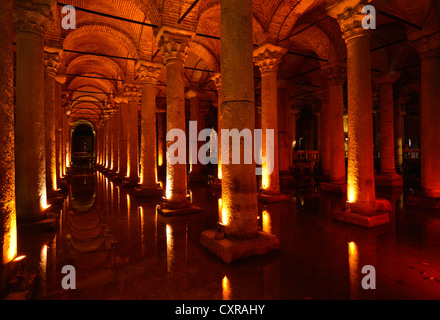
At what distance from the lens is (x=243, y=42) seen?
453cm

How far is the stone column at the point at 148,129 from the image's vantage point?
9844mm

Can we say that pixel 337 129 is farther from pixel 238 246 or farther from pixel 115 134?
pixel 115 134

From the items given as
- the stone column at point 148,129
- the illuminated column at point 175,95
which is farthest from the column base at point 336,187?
the stone column at point 148,129

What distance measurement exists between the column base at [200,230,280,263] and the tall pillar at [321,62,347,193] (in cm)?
748

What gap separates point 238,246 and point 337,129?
28.3 feet

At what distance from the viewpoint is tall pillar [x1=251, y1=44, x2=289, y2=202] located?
30.3 feet

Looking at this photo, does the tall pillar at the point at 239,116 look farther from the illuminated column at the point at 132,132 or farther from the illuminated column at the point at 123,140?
the illuminated column at the point at 123,140

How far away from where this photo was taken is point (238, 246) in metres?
4.24

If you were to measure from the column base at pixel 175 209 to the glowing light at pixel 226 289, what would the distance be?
4.08m

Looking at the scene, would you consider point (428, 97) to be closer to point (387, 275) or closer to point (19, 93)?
point (387, 275)

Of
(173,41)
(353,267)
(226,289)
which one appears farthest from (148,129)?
(353,267)

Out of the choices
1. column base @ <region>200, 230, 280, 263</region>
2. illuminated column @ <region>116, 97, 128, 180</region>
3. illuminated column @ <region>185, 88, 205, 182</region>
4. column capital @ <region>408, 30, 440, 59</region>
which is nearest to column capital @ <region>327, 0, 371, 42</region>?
column capital @ <region>408, 30, 440, 59</region>

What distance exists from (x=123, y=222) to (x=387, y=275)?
19.0 feet

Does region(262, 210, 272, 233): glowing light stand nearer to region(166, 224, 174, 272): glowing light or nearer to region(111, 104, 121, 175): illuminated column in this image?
region(166, 224, 174, 272): glowing light
